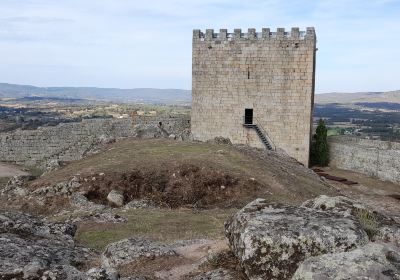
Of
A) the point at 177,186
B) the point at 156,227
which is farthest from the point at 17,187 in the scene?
the point at 156,227

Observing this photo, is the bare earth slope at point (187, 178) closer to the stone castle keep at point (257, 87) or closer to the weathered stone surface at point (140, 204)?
the weathered stone surface at point (140, 204)

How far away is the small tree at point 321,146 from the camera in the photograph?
36.8m

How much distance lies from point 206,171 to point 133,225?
22.6 feet

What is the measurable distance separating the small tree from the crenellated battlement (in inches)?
288

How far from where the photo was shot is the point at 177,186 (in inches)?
774

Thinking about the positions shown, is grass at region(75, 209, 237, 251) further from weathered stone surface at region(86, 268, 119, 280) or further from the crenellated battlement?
the crenellated battlement

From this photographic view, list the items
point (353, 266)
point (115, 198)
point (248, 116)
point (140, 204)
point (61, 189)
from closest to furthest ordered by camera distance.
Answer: point (353, 266), point (140, 204), point (115, 198), point (61, 189), point (248, 116)

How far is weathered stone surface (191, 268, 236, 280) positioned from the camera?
733 cm

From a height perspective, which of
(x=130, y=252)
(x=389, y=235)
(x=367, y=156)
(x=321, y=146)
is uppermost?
(x=389, y=235)

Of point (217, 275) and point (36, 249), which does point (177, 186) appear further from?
point (217, 275)

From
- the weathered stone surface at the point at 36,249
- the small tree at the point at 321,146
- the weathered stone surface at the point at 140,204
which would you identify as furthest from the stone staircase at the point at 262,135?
the weathered stone surface at the point at 36,249

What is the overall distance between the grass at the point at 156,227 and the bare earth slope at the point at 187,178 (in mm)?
2528

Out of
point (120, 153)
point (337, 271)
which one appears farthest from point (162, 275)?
point (120, 153)

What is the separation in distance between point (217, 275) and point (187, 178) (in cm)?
1270
